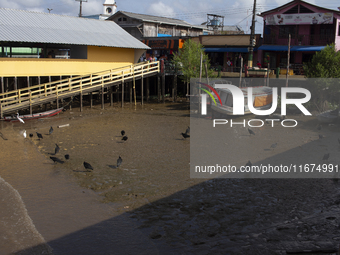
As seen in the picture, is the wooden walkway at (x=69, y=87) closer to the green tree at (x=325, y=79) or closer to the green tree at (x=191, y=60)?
the green tree at (x=191, y=60)

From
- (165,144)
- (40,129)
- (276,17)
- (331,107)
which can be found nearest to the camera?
(165,144)

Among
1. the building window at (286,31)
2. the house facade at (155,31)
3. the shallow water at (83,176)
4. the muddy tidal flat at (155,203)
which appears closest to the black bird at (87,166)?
the shallow water at (83,176)

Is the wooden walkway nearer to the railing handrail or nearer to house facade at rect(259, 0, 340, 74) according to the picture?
the railing handrail

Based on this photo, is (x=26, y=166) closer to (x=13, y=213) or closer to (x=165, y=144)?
(x=13, y=213)

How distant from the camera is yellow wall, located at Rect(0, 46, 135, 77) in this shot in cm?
2483

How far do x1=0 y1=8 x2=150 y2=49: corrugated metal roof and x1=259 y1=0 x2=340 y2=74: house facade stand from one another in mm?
13749

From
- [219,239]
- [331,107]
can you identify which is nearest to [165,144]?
[219,239]

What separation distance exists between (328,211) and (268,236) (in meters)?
2.54

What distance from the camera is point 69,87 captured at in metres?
26.0

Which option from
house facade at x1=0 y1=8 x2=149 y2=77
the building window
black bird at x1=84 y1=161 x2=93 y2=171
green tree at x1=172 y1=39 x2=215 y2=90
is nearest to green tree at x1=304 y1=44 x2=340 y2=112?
green tree at x1=172 y1=39 x2=215 y2=90

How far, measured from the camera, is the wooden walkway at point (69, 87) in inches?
928

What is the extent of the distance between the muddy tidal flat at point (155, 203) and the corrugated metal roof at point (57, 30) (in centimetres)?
1016

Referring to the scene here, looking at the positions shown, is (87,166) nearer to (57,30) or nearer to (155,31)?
(57,30)

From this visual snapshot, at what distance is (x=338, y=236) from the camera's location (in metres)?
8.52
